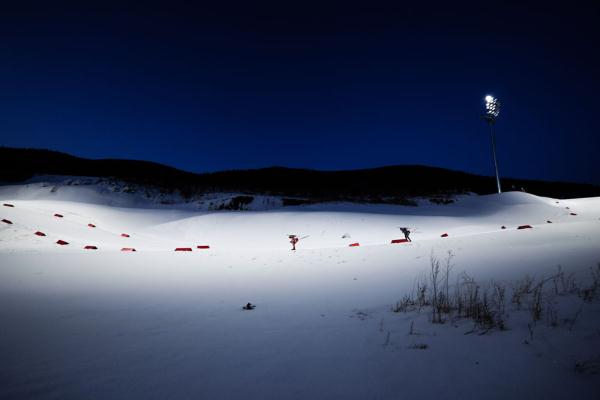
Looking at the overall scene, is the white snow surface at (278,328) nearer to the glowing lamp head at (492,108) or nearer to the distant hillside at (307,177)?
the glowing lamp head at (492,108)

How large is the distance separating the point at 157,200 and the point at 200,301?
2573 cm

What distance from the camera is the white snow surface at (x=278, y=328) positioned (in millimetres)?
2039

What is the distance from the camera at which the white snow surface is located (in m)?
2.04

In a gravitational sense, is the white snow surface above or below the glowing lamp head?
below

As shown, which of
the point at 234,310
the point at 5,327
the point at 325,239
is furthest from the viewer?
the point at 325,239

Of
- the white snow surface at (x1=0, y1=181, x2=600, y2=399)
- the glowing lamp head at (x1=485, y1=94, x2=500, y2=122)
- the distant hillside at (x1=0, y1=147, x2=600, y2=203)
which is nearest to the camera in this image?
the white snow surface at (x1=0, y1=181, x2=600, y2=399)

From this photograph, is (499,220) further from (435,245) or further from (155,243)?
(155,243)

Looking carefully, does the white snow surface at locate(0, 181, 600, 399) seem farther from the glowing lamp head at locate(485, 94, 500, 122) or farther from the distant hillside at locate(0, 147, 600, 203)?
the distant hillside at locate(0, 147, 600, 203)

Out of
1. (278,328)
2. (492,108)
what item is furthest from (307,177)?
(278,328)

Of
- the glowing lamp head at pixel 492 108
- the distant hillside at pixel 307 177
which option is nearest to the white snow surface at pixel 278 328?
the glowing lamp head at pixel 492 108

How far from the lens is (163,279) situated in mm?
6293

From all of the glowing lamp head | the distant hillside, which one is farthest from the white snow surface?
the distant hillside

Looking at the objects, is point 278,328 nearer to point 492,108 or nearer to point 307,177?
point 492,108

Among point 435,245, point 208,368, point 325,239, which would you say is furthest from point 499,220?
point 208,368
